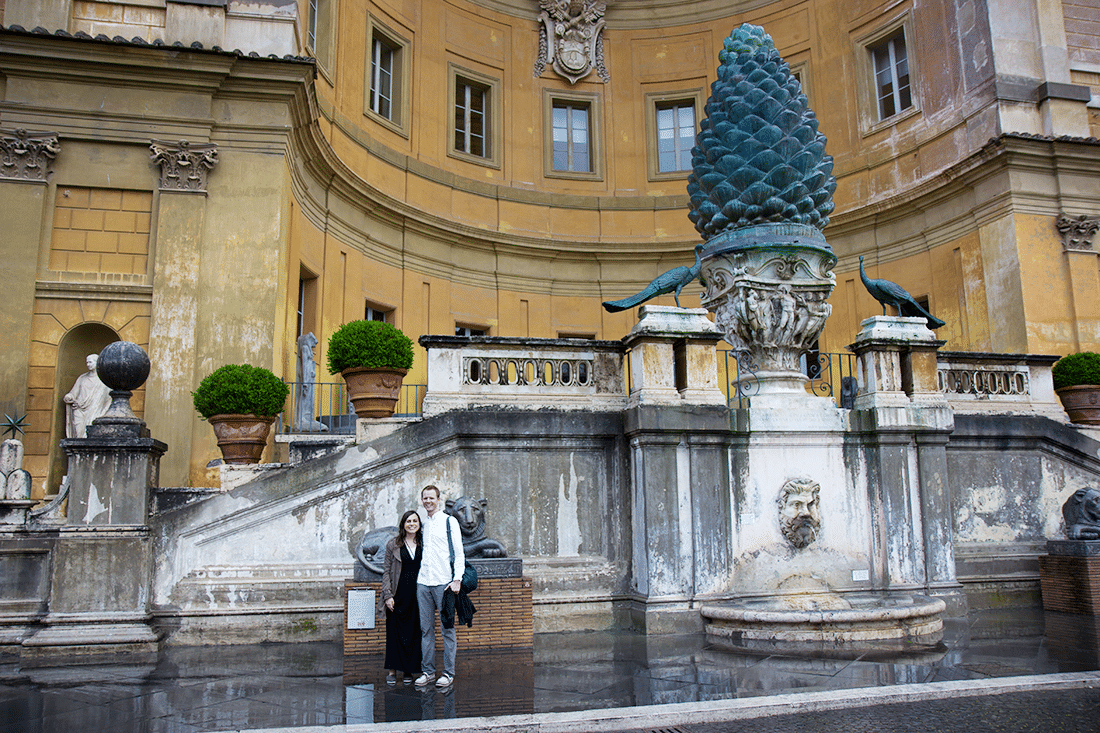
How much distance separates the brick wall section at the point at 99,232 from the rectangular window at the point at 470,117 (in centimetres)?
887

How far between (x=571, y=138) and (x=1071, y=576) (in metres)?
16.8

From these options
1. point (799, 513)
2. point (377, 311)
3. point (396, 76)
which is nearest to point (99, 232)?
point (377, 311)

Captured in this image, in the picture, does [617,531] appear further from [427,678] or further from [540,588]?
[427,678]

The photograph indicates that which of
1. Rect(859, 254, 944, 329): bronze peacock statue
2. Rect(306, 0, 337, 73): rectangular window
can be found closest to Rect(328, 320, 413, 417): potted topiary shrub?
Rect(859, 254, 944, 329): bronze peacock statue

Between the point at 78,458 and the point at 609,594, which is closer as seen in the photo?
the point at 78,458

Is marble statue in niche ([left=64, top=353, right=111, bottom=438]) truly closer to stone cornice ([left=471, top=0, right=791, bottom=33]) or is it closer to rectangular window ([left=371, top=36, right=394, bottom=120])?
rectangular window ([left=371, top=36, right=394, bottom=120])

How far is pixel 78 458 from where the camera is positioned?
8.06m

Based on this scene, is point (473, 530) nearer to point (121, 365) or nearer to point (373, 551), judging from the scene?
point (373, 551)

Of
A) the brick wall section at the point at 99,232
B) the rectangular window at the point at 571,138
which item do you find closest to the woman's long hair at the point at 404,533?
the brick wall section at the point at 99,232

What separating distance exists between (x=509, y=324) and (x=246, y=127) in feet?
27.6

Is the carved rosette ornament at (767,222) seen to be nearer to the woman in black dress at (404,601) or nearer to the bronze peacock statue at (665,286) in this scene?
the bronze peacock statue at (665,286)

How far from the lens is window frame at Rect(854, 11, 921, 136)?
20062 mm

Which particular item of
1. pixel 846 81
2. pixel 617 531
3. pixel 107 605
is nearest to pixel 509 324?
pixel 846 81

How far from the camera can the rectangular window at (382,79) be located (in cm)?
1948
